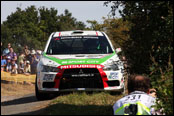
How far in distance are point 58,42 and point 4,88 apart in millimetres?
9110

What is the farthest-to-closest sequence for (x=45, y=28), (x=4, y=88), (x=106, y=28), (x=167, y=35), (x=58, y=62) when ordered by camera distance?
1. (x=45, y=28)
2. (x=106, y=28)
3. (x=4, y=88)
4. (x=58, y=62)
5. (x=167, y=35)

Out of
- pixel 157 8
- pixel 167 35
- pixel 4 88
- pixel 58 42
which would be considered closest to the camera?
pixel 167 35

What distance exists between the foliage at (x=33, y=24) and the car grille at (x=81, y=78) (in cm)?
4245

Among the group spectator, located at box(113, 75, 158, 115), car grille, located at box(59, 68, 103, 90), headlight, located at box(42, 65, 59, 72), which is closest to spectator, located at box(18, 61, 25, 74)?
headlight, located at box(42, 65, 59, 72)

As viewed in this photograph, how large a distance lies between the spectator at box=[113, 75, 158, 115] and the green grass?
3566 millimetres

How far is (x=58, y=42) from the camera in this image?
13.1 meters

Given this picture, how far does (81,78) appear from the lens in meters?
11.8

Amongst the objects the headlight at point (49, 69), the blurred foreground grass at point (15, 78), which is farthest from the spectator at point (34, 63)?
the headlight at point (49, 69)

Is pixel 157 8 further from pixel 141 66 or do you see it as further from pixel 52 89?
pixel 52 89

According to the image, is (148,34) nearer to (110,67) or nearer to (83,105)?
(83,105)

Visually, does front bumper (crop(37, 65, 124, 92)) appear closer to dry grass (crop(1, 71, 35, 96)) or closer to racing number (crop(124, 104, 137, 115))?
racing number (crop(124, 104, 137, 115))

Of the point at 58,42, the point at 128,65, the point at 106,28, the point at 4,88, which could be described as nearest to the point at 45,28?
the point at 106,28

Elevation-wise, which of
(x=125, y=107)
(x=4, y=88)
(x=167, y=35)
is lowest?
(x=4, y=88)

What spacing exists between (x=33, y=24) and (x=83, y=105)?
5544 cm
